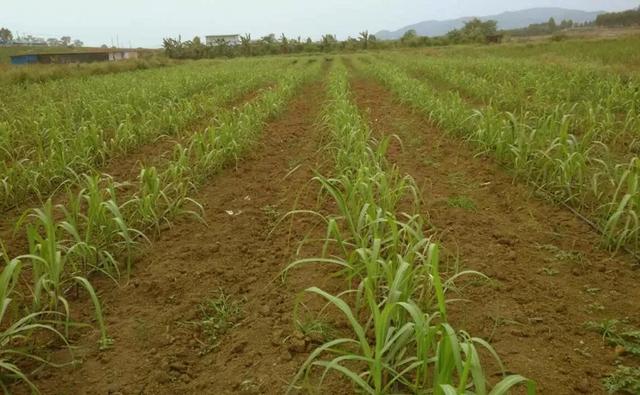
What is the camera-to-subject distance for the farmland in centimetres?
179

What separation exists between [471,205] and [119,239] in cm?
268

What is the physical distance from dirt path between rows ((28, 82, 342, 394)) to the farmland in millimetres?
11

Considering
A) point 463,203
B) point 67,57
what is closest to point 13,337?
Result: point 463,203

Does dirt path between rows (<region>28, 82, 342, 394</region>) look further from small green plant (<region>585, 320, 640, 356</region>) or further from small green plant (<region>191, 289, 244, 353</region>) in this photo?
small green plant (<region>585, 320, 640, 356</region>)

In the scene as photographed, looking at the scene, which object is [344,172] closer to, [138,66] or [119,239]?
[119,239]

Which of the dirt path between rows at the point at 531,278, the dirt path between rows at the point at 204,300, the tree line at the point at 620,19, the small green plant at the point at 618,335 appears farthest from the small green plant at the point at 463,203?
the tree line at the point at 620,19

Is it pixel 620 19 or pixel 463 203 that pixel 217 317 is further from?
pixel 620 19

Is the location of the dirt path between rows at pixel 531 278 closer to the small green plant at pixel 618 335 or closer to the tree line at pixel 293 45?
the small green plant at pixel 618 335

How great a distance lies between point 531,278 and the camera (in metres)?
2.52

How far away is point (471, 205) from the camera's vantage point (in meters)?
3.54

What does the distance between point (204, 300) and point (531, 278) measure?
188 cm

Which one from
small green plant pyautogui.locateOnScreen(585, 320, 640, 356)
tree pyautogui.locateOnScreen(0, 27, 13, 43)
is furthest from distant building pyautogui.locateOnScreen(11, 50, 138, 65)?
tree pyautogui.locateOnScreen(0, 27, 13, 43)

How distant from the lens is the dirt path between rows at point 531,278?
1.88 m

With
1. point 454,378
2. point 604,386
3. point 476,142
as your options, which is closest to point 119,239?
point 454,378
